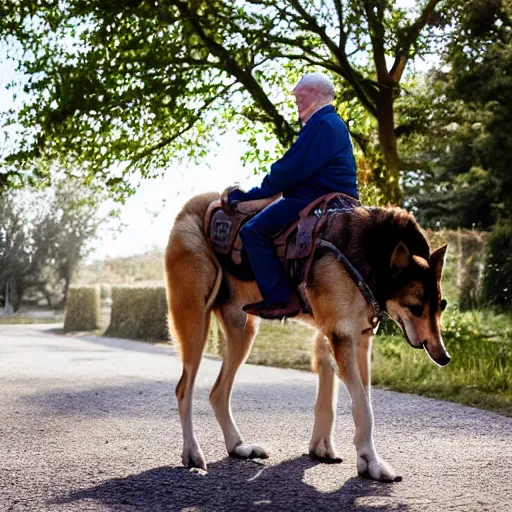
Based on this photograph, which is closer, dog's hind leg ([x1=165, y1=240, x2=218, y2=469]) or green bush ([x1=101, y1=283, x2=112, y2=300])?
dog's hind leg ([x1=165, y1=240, x2=218, y2=469])

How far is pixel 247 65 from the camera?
1733cm

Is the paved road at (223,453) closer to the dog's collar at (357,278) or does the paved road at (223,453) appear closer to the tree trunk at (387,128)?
the dog's collar at (357,278)

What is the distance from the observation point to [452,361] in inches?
470

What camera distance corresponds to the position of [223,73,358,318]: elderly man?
5.49 m

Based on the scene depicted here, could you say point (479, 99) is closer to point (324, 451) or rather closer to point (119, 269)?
point (324, 451)

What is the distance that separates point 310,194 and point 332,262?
21.8 inches

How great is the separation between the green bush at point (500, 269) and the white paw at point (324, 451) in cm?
1353

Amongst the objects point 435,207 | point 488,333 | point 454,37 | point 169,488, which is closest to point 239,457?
point 169,488

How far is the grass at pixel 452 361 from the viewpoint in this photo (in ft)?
32.4

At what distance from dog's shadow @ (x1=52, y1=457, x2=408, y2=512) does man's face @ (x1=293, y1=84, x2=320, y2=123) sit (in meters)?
2.30

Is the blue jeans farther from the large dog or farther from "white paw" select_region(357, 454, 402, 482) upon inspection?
"white paw" select_region(357, 454, 402, 482)

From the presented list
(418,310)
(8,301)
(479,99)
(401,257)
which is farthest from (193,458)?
(8,301)

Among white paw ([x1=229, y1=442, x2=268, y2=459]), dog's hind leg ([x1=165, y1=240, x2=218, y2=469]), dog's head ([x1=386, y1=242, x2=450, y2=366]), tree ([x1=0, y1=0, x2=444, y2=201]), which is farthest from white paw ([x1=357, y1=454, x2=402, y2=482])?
tree ([x1=0, y1=0, x2=444, y2=201])

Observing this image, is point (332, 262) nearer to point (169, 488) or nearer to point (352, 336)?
point (352, 336)
